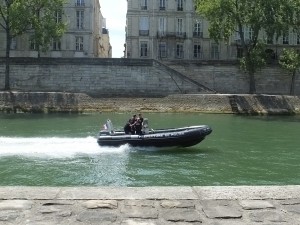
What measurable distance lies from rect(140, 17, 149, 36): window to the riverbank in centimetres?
1866

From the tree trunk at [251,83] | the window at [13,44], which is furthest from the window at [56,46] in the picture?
the tree trunk at [251,83]

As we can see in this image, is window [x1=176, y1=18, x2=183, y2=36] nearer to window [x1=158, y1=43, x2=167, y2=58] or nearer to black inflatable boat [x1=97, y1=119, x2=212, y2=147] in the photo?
window [x1=158, y1=43, x2=167, y2=58]

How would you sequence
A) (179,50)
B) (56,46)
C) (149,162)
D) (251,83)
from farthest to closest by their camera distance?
(179,50) < (56,46) < (251,83) < (149,162)

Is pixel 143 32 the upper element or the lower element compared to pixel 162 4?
lower

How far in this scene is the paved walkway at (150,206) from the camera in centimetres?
526

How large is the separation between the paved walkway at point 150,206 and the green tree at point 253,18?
4577 cm

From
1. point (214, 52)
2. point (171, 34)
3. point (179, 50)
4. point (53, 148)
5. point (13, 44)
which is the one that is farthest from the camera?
point (214, 52)

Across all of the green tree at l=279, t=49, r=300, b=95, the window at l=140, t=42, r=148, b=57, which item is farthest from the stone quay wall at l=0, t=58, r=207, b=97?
the window at l=140, t=42, r=148, b=57

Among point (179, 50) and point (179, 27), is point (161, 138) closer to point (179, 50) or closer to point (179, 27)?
point (179, 50)

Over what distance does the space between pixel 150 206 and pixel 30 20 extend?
45.9 m

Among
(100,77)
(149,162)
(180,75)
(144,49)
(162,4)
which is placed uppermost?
(162,4)

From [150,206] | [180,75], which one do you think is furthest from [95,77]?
[150,206]

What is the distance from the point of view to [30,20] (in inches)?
1912

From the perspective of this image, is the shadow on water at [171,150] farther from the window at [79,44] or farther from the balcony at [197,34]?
the balcony at [197,34]
